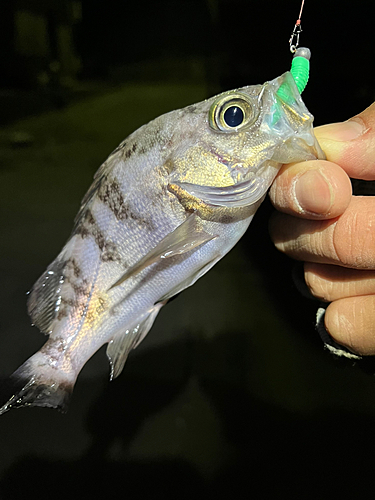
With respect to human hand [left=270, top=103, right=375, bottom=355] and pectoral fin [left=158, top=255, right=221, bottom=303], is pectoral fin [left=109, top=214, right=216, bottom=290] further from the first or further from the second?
human hand [left=270, top=103, right=375, bottom=355]

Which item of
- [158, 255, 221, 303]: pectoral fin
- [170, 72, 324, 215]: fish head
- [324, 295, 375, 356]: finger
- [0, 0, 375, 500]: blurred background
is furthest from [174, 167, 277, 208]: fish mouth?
[0, 0, 375, 500]: blurred background

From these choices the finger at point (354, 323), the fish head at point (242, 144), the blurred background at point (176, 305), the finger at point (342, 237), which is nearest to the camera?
the fish head at point (242, 144)

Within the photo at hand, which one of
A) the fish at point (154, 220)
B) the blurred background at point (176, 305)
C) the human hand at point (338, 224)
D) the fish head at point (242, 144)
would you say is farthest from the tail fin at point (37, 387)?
the blurred background at point (176, 305)

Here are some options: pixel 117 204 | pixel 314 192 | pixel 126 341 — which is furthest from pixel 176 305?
pixel 314 192

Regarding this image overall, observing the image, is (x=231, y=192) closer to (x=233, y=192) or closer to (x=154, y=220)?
(x=233, y=192)

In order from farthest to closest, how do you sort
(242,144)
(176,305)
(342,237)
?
(176,305), (342,237), (242,144)

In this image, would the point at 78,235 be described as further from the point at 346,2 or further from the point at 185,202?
the point at 346,2

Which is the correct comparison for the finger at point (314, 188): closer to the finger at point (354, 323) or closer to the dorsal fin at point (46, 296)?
the finger at point (354, 323)
